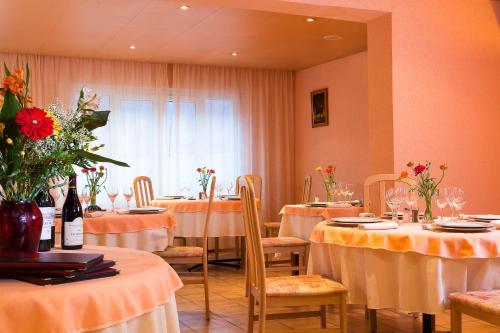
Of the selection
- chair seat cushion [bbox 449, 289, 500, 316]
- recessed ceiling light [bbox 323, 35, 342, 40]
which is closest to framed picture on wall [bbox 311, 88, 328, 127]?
recessed ceiling light [bbox 323, 35, 342, 40]

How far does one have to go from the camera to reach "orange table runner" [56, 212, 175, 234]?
4.09 metres

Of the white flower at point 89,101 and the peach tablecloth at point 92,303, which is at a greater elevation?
the white flower at point 89,101

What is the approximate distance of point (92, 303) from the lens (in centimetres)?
142

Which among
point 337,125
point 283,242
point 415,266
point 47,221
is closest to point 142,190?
point 283,242

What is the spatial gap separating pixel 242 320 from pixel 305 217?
142 centimetres

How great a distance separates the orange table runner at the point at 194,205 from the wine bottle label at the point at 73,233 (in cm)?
424

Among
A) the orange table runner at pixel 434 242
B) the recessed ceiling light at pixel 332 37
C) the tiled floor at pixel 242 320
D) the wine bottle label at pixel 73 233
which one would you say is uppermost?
the recessed ceiling light at pixel 332 37

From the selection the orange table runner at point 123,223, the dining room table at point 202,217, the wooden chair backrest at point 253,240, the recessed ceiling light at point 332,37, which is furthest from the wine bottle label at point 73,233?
the recessed ceiling light at point 332,37

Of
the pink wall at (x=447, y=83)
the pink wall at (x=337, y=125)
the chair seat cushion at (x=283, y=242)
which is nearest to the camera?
the chair seat cushion at (x=283, y=242)

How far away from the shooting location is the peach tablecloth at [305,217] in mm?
5496

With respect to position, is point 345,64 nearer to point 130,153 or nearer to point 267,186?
point 267,186

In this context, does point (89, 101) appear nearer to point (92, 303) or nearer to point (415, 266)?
point (92, 303)

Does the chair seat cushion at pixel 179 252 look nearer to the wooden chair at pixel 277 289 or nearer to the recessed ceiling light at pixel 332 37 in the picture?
the wooden chair at pixel 277 289

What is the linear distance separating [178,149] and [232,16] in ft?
10.2
